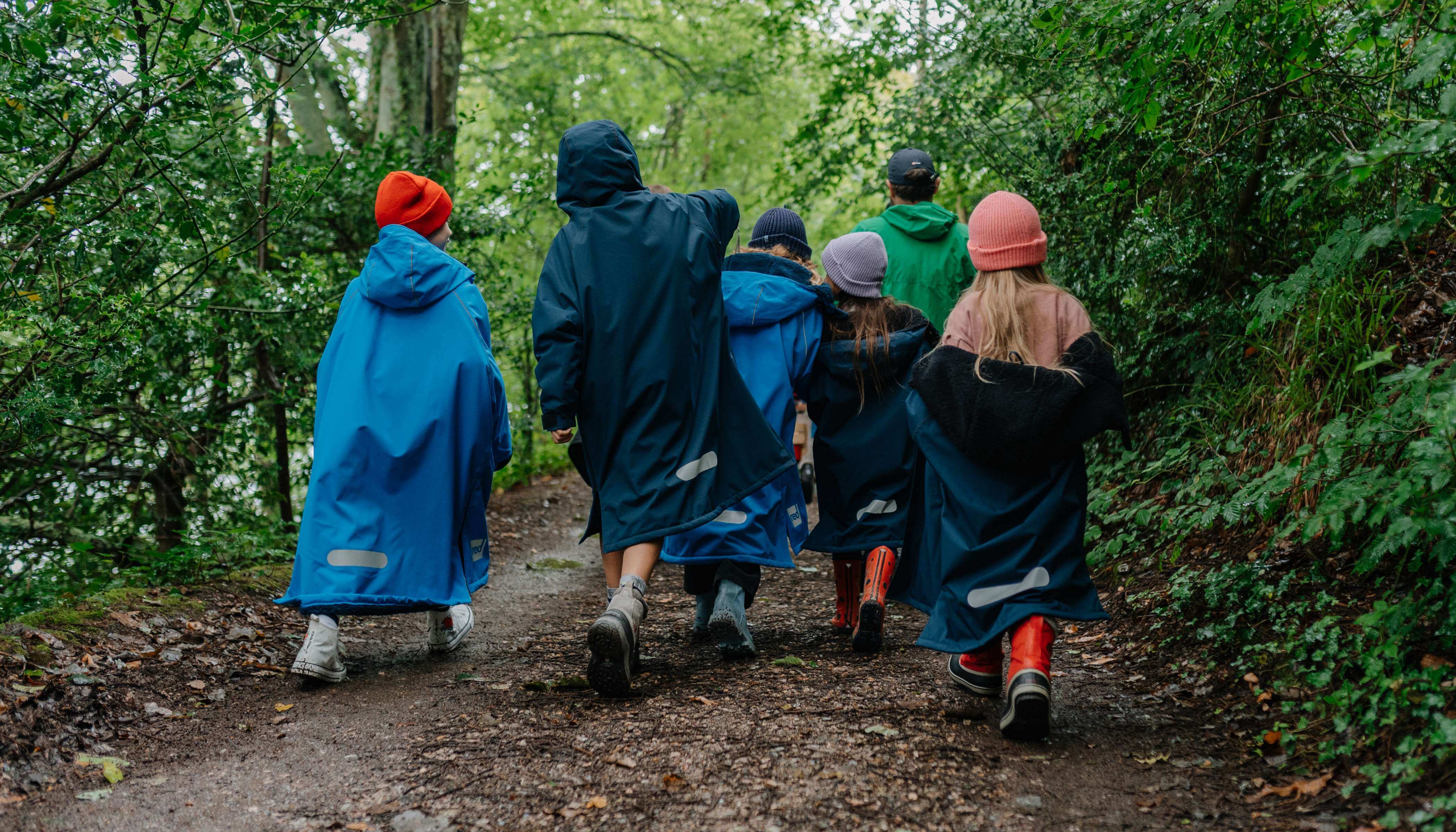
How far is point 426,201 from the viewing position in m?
4.38

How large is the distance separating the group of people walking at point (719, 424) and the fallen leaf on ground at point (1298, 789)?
0.62 meters

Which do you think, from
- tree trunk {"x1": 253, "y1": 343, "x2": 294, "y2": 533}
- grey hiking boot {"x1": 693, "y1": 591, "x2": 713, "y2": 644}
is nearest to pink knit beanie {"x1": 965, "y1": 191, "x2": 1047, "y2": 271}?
grey hiking boot {"x1": 693, "y1": 591, "x2": 713, "y2": 644}

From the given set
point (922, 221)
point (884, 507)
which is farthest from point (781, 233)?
point (884, 507)

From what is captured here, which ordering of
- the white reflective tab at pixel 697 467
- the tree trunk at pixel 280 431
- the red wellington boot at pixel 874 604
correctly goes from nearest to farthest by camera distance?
the white reflective tab at pixel 697 467, the red wellington boot at pixel 874 604, the tree trunk at pixel 280 431

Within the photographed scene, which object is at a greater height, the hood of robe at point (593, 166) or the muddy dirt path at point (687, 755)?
the hood of robe at point (593, 166)

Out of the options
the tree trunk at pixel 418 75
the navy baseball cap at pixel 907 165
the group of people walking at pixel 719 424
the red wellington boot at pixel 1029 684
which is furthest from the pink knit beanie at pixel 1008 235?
the tree trunk at pixel 418 75

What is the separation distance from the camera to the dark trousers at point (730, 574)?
14.5ft

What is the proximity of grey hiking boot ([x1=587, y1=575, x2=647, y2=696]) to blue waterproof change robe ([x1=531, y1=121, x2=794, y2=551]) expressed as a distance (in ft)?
0.74

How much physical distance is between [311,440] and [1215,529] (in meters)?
6.45

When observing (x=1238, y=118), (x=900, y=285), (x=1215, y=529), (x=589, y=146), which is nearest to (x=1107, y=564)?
(x=1215, y=529)

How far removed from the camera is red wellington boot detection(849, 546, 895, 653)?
4406 millimetres

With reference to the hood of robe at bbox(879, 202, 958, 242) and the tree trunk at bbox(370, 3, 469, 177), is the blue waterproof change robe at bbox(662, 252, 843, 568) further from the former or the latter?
the tree trunk at bbox(370, 3, 469, 177)

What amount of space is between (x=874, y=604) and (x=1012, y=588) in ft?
3.82

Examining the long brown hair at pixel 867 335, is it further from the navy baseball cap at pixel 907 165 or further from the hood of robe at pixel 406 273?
the hood of robe at pixel 406 273
